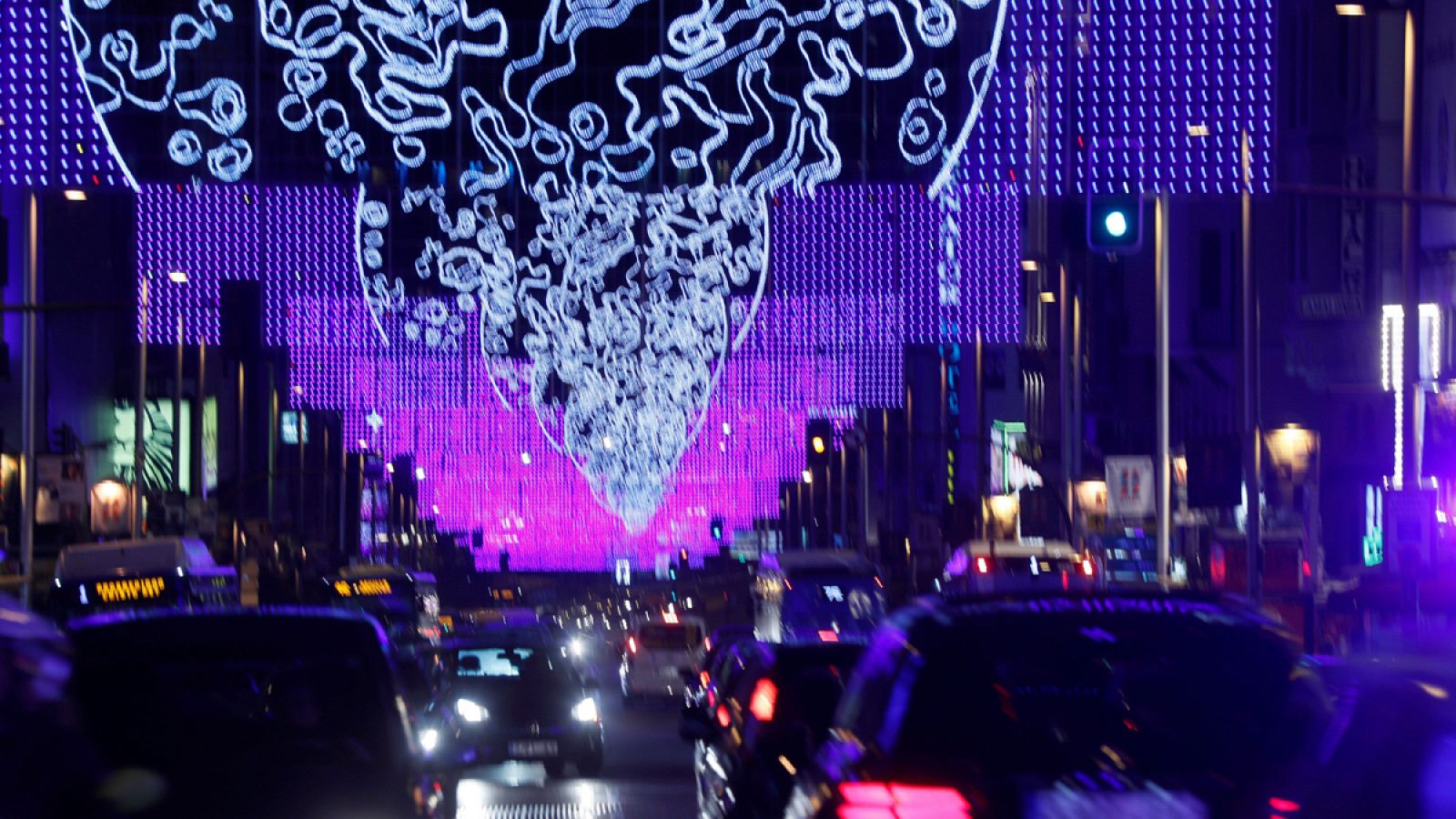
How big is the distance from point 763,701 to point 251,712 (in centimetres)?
459

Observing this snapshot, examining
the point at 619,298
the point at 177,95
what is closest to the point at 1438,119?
the point at 619,298

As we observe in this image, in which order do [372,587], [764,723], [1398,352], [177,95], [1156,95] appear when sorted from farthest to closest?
[372,587] → [1398,352] → [177,95] → [1156,95] → [764,723]

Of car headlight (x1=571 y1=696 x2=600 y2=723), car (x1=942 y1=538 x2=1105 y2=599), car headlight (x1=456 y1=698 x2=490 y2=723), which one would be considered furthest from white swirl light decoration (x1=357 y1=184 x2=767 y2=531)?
car (x1=942 y1=538 x2=1105 y2=599)

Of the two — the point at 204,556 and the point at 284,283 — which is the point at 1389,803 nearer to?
the point at 284,283

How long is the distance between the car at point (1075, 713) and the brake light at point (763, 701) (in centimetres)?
535

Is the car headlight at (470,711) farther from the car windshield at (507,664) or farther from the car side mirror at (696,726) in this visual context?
the car side mirror at (696,726)

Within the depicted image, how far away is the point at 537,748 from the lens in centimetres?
2458

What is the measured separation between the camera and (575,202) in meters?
29.8

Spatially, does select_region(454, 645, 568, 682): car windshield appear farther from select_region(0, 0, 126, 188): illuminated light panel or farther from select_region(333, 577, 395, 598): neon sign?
select_region(333, 577, 395, 598): neon sign

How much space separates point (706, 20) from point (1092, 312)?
4531 centimetres

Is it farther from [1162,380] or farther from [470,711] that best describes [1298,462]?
[470,711]

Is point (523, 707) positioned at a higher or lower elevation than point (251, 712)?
lower

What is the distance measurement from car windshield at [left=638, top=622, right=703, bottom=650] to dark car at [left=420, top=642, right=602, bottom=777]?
1880 centimetres

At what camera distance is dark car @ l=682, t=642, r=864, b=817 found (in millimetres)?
11648
